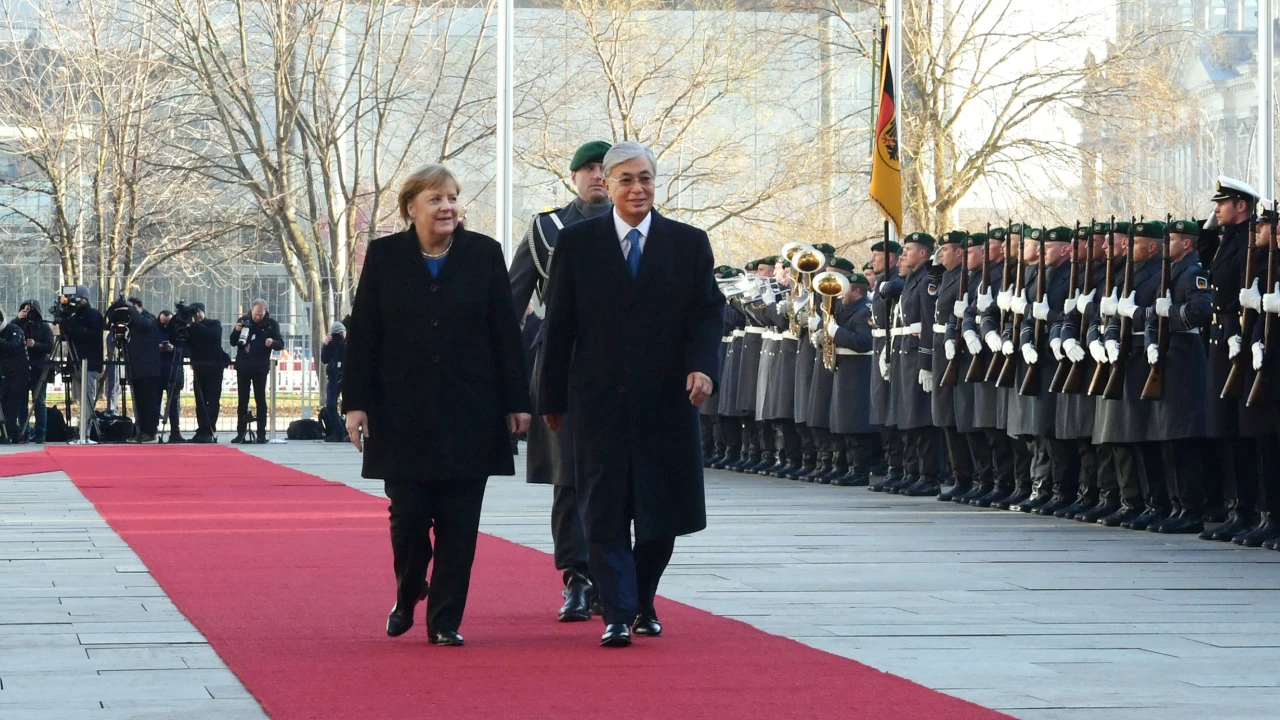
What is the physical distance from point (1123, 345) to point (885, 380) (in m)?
4.01

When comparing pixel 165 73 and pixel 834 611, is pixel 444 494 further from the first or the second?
pixel 165 73

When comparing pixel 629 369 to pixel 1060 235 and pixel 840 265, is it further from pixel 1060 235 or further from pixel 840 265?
pixel 840 265

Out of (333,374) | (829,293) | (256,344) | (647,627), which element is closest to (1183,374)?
(829,293)

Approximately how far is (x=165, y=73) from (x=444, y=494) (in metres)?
33.0

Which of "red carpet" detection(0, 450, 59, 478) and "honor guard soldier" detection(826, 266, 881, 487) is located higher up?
"honor guard soldier" detection(826, 266, 881, 487)

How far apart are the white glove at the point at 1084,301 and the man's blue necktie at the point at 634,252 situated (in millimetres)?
6244

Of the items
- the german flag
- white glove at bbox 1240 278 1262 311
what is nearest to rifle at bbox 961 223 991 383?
white glove at bbox 1240 278 1262 311

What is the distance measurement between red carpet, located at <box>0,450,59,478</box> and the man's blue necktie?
1249 cm

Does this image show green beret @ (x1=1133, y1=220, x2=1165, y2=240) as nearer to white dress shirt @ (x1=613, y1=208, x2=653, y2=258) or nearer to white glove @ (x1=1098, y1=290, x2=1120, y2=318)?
white glove @ (x1=1098, y1=290, x2=1120, y2=318)

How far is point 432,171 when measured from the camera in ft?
24.0

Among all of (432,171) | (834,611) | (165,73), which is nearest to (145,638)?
(432,171)

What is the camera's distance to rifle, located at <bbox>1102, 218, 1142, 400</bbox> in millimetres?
12539

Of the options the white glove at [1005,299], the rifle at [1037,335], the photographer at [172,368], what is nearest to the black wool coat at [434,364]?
the rifle at [1037,335]

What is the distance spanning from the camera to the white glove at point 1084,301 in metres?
13.0
